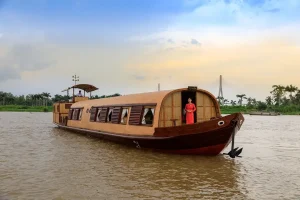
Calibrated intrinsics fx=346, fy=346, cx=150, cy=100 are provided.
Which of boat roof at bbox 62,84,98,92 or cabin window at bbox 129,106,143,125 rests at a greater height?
boat roof at bbox 62,84,98,92

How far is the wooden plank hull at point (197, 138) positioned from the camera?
33.6 ft

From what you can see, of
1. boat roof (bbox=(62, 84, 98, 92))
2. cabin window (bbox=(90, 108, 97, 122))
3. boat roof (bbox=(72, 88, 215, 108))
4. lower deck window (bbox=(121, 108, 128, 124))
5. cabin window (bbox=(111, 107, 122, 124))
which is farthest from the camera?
boat roof (bbox=(62, 84, 98, 92))

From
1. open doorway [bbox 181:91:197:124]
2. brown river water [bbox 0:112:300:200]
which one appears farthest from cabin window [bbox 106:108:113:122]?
open doorway [bbox 181:91:197:124]

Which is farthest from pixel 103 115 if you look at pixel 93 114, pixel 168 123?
pixel 168 123

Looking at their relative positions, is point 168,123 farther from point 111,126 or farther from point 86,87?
point 86,87

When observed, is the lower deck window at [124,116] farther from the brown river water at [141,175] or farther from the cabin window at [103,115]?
the cabin window at [103,115]

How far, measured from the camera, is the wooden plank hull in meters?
10.2

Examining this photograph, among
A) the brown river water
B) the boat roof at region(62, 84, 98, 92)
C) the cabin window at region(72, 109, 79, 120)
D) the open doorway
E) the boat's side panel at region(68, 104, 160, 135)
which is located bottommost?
the brown river water

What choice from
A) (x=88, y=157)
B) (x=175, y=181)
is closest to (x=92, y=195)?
(x=175, y=181)

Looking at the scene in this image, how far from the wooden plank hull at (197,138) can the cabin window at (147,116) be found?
629 millimetres

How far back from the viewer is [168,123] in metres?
11.8

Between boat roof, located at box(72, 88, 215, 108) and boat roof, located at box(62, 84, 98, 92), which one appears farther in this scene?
boat roof, located at box(62, 84, 98, 92)

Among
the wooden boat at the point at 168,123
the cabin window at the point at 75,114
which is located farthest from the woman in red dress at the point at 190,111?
the cabin window at the point at 75,114

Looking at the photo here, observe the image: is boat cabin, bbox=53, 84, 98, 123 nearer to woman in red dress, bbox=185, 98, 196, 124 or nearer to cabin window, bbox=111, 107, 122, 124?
cabin window, bbox=111, 107, 122, 124
